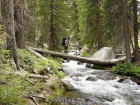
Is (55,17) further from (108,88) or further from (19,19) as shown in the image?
(108,88)

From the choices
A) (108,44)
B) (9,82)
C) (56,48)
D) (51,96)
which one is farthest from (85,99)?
(108,44)

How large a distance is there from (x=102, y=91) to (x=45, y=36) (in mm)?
13594

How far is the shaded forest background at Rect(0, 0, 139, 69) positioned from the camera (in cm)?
1527

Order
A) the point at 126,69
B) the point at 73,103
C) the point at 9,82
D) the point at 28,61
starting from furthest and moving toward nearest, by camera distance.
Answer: the point at 126,69
the point at 28,61
the point at 73,103
the point at 9,82

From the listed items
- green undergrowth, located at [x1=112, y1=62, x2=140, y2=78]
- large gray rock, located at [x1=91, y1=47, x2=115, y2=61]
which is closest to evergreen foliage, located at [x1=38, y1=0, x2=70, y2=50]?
large gray rock, located at [x1=91, y1=47, x2=115, y2=61]

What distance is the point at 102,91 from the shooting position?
39.2ft

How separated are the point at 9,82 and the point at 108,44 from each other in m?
21.4

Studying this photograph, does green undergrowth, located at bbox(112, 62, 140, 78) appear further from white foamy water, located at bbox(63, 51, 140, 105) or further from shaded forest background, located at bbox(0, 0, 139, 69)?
shaded forest background, located at bbox(0, 0, 139, 69)

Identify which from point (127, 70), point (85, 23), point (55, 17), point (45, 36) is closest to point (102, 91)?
point (127, 70)

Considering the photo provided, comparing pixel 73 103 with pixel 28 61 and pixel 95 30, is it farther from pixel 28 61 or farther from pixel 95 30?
pixel 95 30

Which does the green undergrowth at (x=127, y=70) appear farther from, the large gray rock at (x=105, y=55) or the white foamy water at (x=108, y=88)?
the large gray rock at (x=105, y=55)

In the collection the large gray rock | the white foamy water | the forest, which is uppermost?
the forest

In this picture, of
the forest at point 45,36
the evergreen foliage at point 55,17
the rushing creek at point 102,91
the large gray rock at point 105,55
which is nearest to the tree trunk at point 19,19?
the forest at point 45,36

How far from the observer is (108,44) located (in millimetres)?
26922
